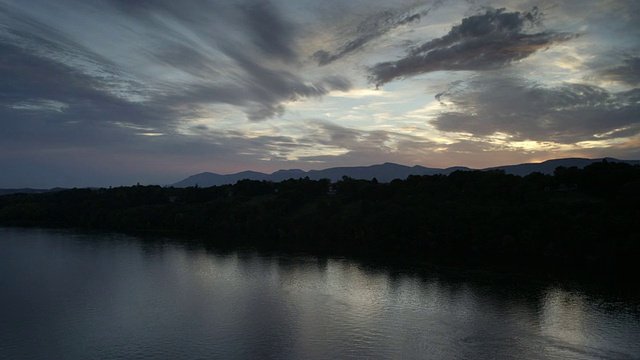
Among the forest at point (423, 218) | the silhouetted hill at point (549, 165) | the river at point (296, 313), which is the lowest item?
the river at point (296, 313)

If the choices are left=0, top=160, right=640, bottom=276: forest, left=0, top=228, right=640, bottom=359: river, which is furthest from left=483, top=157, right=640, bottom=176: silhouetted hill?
left=0, top=228, right=640, bottom=359: river

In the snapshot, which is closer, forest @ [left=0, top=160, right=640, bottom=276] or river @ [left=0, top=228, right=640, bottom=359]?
river @ [left=0, top=228, right=640, bottom=359]

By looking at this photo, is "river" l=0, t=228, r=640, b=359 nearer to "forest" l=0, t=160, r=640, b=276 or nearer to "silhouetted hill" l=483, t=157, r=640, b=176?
"forest" l=0, t=160, r=640, b=276

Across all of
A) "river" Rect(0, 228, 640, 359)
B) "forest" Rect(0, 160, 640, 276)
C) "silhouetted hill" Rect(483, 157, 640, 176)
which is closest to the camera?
"river" Rect(0, 228, 640, 359)

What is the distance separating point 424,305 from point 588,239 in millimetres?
23478

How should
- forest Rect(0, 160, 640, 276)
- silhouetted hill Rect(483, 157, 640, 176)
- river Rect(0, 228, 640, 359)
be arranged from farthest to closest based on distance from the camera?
silhouetted hill Rect(483, 157, 640, 176)
forest Rect(0, 160, 640, 276)
river Rect(0, 228, 640, 359)

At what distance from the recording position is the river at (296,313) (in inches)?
896

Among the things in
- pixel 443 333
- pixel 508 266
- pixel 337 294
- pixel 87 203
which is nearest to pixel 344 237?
pixel 508 266

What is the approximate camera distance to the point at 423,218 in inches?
2110

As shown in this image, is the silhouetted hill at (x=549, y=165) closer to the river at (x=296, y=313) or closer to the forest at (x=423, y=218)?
the forest at (x=423, y=218)

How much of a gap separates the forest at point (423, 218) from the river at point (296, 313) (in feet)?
33.2

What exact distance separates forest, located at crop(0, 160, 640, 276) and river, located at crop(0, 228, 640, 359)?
399 inches

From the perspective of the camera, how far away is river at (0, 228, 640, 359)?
22750 mm

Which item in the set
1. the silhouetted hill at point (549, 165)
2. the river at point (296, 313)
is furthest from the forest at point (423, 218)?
the silhouetted hill at point (549, 165)
